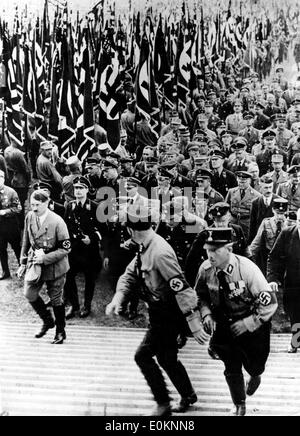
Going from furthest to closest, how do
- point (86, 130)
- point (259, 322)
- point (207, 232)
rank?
1. point (86, 130)
2. point (207, 232)
3. point (259, 322)

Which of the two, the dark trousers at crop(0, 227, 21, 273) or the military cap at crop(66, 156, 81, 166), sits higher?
the military cap at crop(66, 156, 81, 166)

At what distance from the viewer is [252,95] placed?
197 inches

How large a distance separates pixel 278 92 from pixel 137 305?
88.4 inches

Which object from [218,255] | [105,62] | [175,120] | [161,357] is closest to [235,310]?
[218,255]

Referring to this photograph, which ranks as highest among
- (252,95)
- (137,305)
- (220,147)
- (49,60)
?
(49,60)

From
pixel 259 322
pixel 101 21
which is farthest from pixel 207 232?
pixel 101 21

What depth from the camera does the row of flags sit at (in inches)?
187

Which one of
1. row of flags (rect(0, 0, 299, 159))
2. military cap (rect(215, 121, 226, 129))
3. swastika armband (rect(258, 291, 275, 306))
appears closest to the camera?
swastika armband (rect(258, 291, 275, 306))

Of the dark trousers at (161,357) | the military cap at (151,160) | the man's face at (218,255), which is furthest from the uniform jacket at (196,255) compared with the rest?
the military cap at (151,160)

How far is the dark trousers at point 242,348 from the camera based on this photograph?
14.3 ft

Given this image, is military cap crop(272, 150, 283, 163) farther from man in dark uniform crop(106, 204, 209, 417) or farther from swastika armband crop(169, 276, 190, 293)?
swastika armband crop(169, 276, 190, 293)

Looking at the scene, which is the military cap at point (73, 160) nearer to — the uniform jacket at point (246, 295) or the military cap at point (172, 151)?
the military cap at point (172, 151)

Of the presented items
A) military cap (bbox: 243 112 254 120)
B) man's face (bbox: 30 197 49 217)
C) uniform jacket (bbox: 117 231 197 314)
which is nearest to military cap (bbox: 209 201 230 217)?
uniform jacket (bbox: 117 231 197 314)
